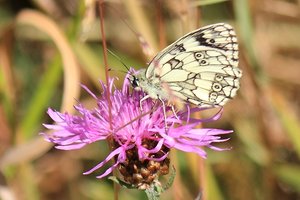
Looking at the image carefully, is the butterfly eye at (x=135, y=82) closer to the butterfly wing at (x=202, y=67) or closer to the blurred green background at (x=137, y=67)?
the butterfly wing at (x=202, y=67)

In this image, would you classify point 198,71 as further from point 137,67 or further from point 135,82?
point 137,67

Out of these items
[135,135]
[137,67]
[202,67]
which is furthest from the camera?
[137,67]

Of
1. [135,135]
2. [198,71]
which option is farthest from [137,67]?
[135,135]

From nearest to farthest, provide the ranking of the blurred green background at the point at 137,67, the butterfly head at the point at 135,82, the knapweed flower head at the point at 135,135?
the knapweed flower head at the point at 135,135, the butterfly head at the point at 135,82, the blurred green background at the point at 137,67

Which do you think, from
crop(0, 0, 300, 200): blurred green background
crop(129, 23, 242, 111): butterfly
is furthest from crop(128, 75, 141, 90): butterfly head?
crop(0, 0, 300, 200): blurred green background

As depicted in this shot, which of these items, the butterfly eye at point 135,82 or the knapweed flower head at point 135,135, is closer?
the knapweed flower head at point 135,135

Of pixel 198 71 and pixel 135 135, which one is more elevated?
pixel 198 71

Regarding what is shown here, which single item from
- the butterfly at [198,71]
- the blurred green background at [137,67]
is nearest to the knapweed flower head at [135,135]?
the butterfly at [198,71]
